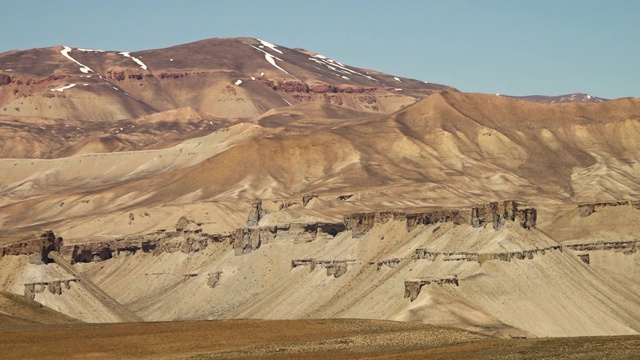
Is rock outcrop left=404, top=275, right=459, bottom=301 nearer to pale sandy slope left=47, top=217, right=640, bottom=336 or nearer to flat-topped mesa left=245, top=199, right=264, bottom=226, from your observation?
pale sandy slope left=47, top=217, right=640, bottom=336

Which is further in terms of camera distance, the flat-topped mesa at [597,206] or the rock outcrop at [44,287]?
the flat-topped mesa at [597,206]

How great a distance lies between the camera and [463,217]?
146 meters

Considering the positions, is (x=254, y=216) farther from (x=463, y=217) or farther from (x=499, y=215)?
(x=499, y=215)

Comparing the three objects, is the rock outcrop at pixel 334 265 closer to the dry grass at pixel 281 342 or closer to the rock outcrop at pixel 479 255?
the rock outcrop at pixel 479 255

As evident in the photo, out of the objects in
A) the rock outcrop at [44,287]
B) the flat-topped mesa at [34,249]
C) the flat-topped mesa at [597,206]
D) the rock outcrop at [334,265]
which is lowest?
the rock outcrop at [44,287]

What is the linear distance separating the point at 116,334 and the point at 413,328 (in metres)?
17.0

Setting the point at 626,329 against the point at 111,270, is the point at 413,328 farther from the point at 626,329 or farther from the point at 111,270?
the point at 111,270

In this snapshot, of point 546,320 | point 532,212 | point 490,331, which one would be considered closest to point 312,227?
point 532,212

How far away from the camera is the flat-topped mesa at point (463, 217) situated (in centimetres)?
13975

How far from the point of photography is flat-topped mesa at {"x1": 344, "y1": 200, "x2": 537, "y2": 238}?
13975 cm

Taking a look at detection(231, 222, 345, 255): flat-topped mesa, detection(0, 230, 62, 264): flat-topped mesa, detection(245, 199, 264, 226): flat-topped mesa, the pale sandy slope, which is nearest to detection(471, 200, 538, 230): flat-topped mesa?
the pale sandy slope

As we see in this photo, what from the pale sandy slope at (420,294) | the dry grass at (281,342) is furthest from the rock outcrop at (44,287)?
the dry grass at (281,342)

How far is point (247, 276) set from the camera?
576 feet

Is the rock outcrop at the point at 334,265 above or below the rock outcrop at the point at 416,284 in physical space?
below
